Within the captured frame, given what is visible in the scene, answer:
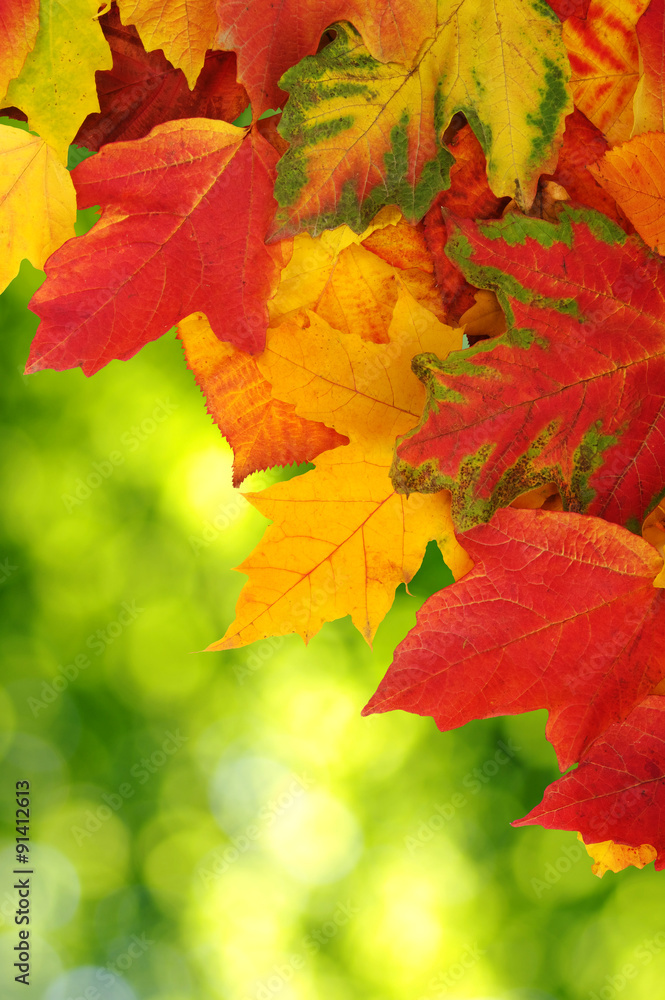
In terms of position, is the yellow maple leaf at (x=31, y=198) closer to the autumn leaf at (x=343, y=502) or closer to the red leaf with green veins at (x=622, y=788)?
the autumn leaf at (x=343, y=502)

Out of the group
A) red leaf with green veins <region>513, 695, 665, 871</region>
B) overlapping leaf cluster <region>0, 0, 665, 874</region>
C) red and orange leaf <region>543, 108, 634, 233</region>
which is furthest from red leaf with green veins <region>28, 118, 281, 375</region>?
red leaf with green veins <region>513, 695, 665, 871</region>

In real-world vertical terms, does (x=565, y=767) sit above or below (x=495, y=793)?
above

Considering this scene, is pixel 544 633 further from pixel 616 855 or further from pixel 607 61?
pixel 607 61

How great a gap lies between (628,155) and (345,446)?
17 cm

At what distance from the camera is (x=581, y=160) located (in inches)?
12.5

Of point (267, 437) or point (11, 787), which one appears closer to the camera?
point (267, 437)

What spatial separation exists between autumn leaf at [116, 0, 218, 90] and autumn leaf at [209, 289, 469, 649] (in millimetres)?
122

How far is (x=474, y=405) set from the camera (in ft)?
0.99

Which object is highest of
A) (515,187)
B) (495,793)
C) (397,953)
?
(515,187)

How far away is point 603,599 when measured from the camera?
0.33m

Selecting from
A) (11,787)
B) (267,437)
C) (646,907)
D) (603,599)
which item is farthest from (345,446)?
(646,907)

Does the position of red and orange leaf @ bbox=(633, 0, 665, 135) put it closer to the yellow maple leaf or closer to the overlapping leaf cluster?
the overlapping leaf cluster

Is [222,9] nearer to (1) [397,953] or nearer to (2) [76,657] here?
(2) [76,657]

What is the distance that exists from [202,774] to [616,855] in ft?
2.11
